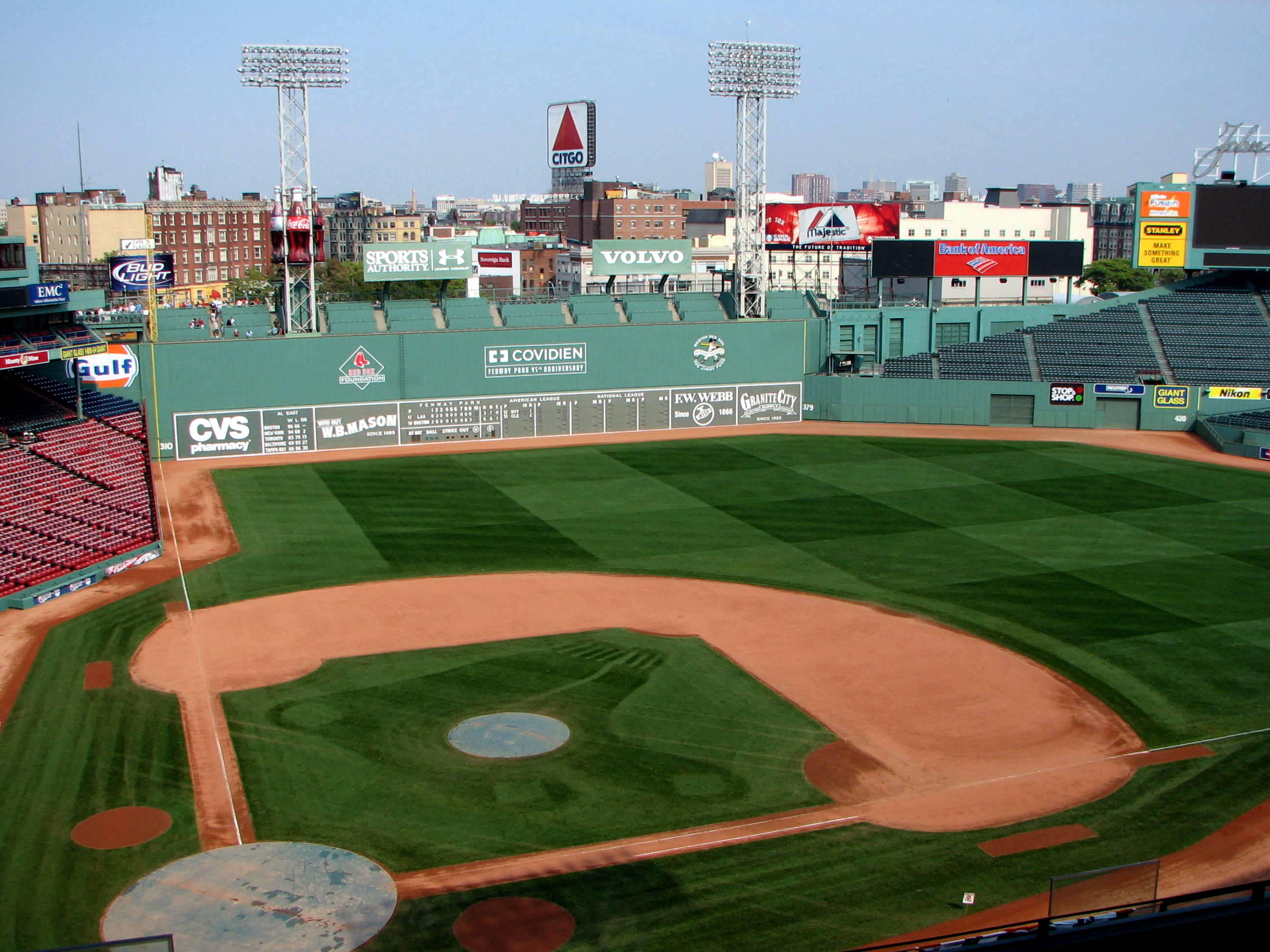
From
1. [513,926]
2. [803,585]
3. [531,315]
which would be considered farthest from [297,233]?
[513,926]

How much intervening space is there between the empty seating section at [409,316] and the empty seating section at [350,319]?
0.84 metres

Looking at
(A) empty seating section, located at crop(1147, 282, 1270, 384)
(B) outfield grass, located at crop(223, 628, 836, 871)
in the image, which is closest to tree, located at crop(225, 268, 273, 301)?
(A) empty seating section, located at crop(1147, 282, 1270, 384)

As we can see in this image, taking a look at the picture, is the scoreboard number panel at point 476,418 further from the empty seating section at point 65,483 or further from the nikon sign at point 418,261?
the nikon sign at point 418,261

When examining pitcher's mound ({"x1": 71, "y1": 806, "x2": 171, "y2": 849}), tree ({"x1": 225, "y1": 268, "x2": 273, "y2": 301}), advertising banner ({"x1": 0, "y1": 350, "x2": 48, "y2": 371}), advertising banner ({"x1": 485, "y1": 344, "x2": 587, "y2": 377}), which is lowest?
pitcher's mound ({"x1": 71, "y1": 806, "x2": 171, "y2": 849})

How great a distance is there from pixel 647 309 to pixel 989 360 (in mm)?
18770

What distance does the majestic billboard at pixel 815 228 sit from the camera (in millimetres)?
68500

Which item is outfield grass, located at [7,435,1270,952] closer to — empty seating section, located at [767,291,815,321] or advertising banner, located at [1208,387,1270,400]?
empty seating section, located at [767,291,815,321]

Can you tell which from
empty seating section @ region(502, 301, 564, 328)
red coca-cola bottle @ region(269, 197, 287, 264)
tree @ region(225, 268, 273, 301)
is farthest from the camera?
tree @ region(225, 268, 273, 301)

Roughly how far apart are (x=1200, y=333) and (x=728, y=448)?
2816cm

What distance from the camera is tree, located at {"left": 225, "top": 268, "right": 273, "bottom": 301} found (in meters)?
94.6

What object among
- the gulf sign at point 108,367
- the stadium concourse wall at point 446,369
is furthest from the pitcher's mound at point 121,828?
the stadium concourse wall at point 446,369

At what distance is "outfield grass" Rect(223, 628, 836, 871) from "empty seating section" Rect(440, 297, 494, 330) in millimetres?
29135

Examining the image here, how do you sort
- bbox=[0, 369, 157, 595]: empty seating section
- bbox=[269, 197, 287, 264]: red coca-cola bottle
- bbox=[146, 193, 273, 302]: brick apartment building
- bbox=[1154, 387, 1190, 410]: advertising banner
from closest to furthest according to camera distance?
1. bbox=[0, 369, 157, 595]: empty seating section
2. bbox=[269, 197, 287, 264]: red coca-cola bottle
3. bbox=[1154, 387, 1190, 410]: advertising banner
4. bbox=[146, 193, 273, 302]: brick apartment building

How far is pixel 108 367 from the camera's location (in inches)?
1735
